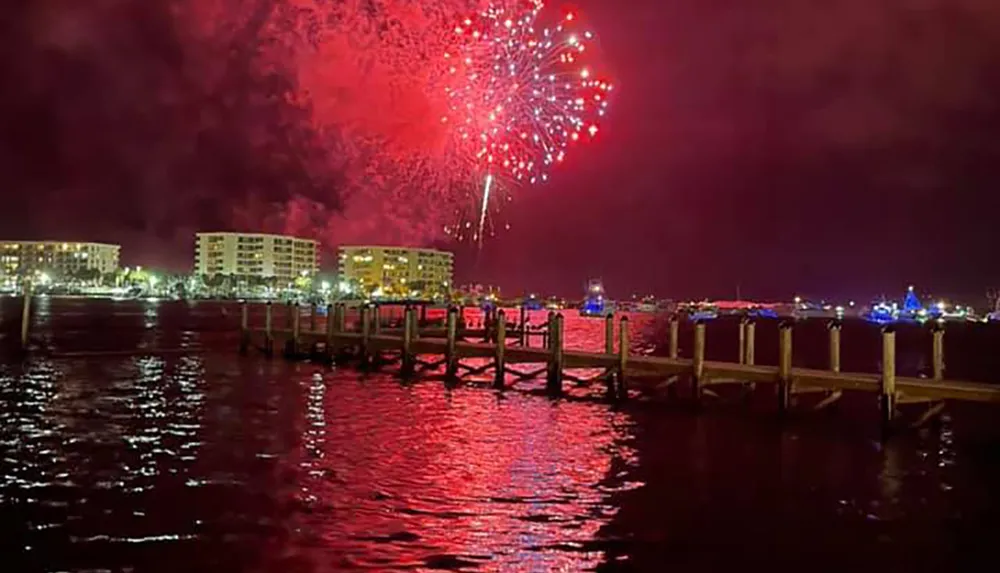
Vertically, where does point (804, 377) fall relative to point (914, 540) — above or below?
above

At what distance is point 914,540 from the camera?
43.7 ft

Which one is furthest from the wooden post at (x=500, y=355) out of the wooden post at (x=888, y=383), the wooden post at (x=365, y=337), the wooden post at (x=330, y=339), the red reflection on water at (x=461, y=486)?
the wooden post at (x=888, y=383)

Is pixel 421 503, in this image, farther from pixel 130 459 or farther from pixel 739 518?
pixel 130 459

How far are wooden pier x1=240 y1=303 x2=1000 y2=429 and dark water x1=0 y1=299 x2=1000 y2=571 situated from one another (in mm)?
1008

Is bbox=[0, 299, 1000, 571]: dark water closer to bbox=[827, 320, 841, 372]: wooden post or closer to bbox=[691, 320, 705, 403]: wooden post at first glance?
bbox=[691, 320, 705, 403]: wooden post

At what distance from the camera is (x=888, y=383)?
22.1m

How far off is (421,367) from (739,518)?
25.1m

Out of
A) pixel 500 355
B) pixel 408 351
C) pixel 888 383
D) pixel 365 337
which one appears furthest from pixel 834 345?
pixel 365 337

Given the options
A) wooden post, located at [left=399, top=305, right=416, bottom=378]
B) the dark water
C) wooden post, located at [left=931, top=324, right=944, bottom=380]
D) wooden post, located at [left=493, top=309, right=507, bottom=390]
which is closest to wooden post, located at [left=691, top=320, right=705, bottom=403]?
the dark water

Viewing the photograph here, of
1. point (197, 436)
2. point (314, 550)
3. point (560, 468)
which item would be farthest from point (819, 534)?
point (197, 436)

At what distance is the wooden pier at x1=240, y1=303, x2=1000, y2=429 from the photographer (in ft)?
73.6

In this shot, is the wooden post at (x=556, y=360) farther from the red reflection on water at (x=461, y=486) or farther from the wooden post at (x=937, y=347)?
the wooden post at (x=937, y=347)

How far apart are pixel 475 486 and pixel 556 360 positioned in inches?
570

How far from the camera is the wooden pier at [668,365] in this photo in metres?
22.4
